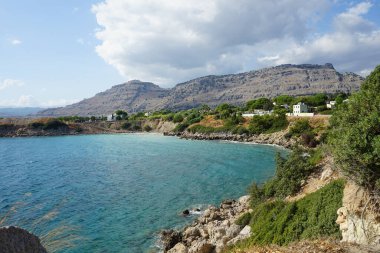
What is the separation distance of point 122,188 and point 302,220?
2996 centimetres

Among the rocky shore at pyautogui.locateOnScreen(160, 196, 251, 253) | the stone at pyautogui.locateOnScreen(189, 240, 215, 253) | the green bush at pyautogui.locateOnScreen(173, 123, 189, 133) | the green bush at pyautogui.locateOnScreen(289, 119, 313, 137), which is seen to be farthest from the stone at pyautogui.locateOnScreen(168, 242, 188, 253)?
the green bush at pyautogui.locateOnScreen(173, 123, 189, 133)

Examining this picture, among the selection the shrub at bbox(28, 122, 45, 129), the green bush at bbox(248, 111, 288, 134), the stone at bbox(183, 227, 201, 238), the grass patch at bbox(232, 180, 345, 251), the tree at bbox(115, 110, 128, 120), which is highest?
the tree at bbox(115, 110, 128, 120)

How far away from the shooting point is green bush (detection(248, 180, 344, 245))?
1808 centimetres

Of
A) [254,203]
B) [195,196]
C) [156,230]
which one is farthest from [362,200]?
[195,196]

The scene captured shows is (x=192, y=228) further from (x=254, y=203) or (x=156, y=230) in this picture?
(x=254, y=203)

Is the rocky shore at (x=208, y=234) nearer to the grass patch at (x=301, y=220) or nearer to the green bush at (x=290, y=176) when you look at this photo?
the grass patch at (x=301, y=220)

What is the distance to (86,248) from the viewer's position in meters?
26.1

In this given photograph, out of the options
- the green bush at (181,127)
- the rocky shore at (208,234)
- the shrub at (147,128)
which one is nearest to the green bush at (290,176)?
the rocky shore at (208,234)

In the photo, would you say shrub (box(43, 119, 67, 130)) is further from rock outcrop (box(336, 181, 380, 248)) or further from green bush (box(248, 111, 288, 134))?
rock outcrop (box(336, 181, 380, 248))

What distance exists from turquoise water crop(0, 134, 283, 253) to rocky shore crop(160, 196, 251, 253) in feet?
5.74

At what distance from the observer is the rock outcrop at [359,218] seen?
12.8 meters

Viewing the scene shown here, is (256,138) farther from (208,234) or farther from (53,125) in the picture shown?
(53,125)

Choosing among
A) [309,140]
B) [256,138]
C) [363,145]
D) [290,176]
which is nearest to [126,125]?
[256,138]

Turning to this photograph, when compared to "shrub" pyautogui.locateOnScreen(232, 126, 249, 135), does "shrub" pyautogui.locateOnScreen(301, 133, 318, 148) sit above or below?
below
